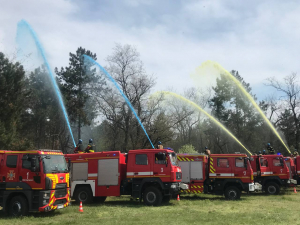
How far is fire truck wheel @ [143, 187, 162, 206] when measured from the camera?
14609mm

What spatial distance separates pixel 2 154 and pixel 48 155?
1.98m

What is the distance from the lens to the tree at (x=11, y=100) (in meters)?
30.4

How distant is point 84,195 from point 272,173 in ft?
42.6

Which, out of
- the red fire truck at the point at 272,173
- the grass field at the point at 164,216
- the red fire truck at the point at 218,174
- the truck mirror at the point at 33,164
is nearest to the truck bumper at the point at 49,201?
the grass field at the point at 164,216

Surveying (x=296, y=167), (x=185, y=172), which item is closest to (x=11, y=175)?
(x=185, y=172)

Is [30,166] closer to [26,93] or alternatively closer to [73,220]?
[73,220]

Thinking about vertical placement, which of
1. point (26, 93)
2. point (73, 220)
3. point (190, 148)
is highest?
point (26, 93)

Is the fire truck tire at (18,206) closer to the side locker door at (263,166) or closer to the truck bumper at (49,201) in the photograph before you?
the truck bumper at (49,201)

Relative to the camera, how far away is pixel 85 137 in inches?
2045

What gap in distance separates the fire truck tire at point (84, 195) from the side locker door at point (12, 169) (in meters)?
4.85

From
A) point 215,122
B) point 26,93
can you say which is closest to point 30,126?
point 26,93

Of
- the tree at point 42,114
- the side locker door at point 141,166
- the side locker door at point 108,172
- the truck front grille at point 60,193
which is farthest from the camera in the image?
the tree at point 42,114

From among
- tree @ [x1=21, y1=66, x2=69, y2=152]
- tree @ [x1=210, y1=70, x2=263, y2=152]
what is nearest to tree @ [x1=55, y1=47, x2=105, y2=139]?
tree @ [x1=21, y1=66, x2=69, y2=152]

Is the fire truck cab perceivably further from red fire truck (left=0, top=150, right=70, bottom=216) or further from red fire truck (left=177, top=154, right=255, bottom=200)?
red fire truck (left=0, top=150, right=70, bottom=216)
